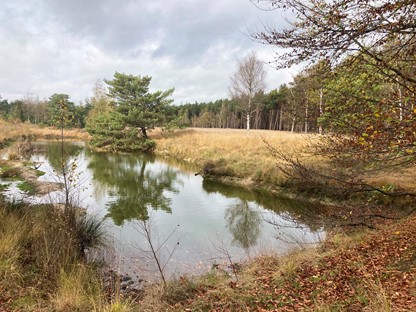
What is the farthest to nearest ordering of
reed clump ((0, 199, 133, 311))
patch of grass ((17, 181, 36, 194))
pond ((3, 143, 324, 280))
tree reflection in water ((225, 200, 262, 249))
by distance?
patch of grass ((17, 181, 36, 194)) → tree reflection in water ((225, 200, 262, 249)) → pond ((3, 143, 324, 280)) → reed clump ((0, 199, 133, 311))

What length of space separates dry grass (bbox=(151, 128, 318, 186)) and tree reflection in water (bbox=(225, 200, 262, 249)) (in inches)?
89.9

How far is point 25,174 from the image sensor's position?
1298 centimetres

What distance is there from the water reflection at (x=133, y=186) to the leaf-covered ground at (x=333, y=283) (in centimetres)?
279

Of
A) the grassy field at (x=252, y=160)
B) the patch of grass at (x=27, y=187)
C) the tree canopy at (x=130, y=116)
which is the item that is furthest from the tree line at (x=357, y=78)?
the tree canopy at (x=130, y=116)

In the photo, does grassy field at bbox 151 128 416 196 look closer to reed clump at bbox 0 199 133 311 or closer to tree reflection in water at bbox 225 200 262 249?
tree reflection in water at bbox 225 200 262 249

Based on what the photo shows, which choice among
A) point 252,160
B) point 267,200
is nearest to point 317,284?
point 267,200

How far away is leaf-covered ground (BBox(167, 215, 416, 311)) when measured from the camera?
10.2ft

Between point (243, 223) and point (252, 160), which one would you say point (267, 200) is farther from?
point (252, 160)

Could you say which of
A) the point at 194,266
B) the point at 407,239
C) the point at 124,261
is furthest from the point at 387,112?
the point at 124,261

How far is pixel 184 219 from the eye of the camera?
917 cm

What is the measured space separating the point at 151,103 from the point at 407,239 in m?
26.5

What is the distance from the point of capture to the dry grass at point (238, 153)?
44.3 ft

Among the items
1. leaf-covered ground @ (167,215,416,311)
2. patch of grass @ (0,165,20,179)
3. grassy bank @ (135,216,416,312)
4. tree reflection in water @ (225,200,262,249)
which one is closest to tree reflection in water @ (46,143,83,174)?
patch of grass @ (0,165,20,179)

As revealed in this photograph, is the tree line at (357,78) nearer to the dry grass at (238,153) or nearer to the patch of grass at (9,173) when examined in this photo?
the dry grass at (238,153)
